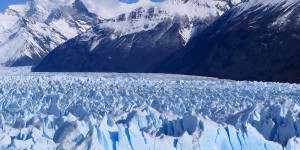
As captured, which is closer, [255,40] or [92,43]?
[255,40]

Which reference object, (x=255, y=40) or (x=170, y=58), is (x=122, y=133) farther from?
(x=170, y=58)

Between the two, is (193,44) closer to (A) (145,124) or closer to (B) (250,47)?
(B) (250,47)

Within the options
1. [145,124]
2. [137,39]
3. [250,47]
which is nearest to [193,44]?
[250,47]

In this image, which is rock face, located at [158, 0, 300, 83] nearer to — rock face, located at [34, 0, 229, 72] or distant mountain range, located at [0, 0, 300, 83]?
distant mountain range, located at [0, 0, 300, 83]

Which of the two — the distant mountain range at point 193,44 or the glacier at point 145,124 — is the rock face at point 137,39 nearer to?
the distant mountain range at point 193,44

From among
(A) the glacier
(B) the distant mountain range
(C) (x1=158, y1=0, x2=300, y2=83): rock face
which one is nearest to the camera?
(A) the glacier

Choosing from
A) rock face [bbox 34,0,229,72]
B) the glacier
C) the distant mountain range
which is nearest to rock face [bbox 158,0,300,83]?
the distant mountain range

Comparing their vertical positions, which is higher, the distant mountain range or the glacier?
the distant mountain range

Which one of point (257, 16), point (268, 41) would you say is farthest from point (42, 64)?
point (268, 41)
